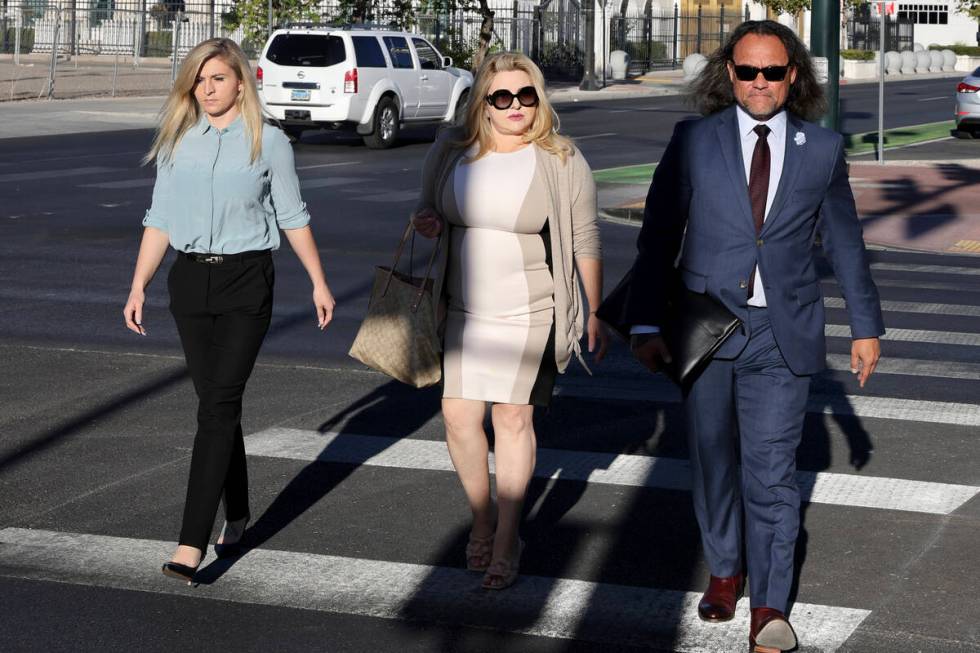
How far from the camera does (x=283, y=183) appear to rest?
539 cm

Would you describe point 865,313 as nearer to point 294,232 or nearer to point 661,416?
point 294,232

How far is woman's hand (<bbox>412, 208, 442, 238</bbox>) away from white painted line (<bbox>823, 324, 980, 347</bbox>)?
5.56 meters

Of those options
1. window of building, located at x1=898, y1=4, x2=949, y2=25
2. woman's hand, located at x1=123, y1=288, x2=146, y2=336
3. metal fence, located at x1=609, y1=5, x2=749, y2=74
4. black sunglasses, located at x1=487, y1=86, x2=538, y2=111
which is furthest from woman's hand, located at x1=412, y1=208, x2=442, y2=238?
window of building, located at x1=898, y1=4, x2=949, y2=25

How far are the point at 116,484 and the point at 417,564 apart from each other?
1.75 metres

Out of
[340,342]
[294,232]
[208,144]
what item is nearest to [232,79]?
[208,144]

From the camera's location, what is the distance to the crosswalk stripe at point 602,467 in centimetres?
648

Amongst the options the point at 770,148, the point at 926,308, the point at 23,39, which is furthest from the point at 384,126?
the point at 23,39

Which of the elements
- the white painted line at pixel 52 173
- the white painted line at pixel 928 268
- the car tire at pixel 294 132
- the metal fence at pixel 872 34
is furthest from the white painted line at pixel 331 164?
the metal fence at pixel 872 34

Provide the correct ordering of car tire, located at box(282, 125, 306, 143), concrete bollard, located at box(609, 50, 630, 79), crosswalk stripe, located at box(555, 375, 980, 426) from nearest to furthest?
crosswalk stripe, located at box(555, 375, 980, 426), car tire, located at box(282, 125, 306, 143), concrete bollard, located at box(609, 50, 630, 79)

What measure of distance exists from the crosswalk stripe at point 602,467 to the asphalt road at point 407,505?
18 millimetres

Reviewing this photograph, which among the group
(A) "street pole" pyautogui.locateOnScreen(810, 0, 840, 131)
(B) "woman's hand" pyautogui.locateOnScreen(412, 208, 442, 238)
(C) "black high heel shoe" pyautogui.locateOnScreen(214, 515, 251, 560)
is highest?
(A) "street pole" pyautogui.locateOnScreen(810, 0, 840, 131)

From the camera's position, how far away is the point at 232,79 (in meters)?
5.24

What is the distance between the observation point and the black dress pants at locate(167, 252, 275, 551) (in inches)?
209

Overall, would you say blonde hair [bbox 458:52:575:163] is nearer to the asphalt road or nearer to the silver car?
the asphalt road
